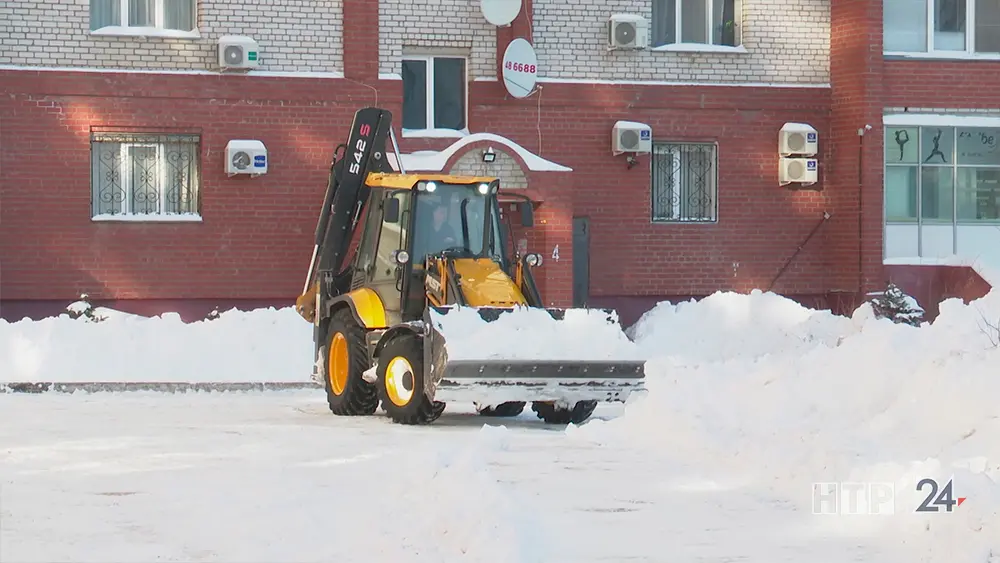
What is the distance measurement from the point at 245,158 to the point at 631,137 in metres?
6.12

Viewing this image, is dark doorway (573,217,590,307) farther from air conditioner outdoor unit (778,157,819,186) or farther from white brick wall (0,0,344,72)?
white brick wall (0,0,344,72)

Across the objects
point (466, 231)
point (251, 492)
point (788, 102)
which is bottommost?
point (251, 492)

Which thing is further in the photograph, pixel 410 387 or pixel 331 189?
pixel 331 189

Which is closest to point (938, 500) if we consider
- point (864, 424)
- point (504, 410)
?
point (864, 424)

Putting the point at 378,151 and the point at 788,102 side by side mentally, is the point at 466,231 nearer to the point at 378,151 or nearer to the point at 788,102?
the point at 378,151

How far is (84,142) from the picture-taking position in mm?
26031

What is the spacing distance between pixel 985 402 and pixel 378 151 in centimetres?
948

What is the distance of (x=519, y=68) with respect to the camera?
89.5ft

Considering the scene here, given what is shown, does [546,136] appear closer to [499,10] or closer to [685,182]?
[499,10]

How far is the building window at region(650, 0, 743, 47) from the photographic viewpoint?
28.7 m

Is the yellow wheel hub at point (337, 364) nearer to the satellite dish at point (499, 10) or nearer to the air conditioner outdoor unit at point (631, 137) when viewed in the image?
the satellite dish at point (499, 10)

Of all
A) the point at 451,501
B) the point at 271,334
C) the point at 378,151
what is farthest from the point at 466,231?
the point at 451,501

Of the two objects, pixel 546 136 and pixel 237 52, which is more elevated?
pixel 237 52

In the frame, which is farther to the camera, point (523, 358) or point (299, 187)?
point (299, 187)
